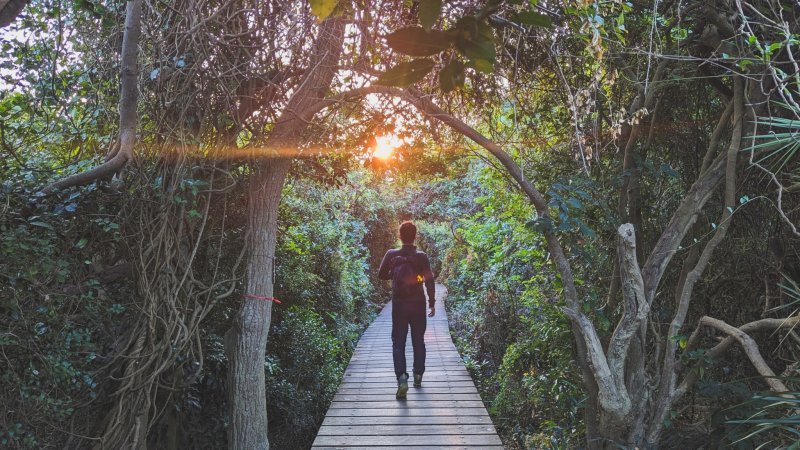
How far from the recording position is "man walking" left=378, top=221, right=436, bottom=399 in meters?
4.88

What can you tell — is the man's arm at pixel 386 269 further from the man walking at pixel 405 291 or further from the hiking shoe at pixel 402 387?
the hiking shoe at pixel 402 387

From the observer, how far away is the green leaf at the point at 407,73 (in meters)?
0.72

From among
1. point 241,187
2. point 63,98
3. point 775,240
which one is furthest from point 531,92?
point 63,98

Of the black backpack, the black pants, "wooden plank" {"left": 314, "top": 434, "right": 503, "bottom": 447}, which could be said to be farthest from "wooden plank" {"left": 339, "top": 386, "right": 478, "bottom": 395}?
"wooden plank" {"left": 314, "top": 434, "right": 503, "bottom": 447}

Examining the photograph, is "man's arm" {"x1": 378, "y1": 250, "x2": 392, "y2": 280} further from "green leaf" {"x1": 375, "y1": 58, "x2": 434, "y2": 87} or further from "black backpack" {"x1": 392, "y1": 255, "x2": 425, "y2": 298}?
"green leaf" {"x1": 375, "y1": 58, "x2": 434, "y2": 87}

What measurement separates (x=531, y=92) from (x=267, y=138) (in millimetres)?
1899

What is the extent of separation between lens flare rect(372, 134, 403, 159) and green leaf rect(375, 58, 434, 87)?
3664mm

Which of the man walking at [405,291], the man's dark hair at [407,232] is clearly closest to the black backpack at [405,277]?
the man walking at [405,291]

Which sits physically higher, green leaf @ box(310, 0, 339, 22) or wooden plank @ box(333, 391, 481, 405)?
green leaf @ box(310, 0, 339, 22)

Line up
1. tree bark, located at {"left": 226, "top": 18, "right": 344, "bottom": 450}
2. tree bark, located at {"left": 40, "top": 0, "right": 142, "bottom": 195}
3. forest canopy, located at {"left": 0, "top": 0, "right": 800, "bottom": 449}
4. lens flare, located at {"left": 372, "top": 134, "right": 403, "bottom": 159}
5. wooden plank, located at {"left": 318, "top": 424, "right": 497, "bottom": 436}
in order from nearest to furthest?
forest canopy, located at {"left": 0, "top": 0, "right": 800, "bottom": 449} → tree bark, located at {"left": 40, "top": 0, "right": 142, "bottom": 195} → tree bark, located at {"left": 226, "top": 18, "right": 344, "bottom": 450} → wooden plank, located at {"left": 318, "top": 424, "right": 497, "bottom": 436} → lens flare, located at {"left": 372, "top": 134, "right": 403, "bottom": 159}

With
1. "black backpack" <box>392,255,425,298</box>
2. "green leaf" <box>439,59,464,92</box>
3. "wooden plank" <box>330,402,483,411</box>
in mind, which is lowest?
"wooden plank" <box>330,402,483,411</box>

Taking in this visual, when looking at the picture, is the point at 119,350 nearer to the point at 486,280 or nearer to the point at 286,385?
the point at 286,385

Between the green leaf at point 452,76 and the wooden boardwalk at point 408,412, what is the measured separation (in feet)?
11.4

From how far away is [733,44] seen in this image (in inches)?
92.9
